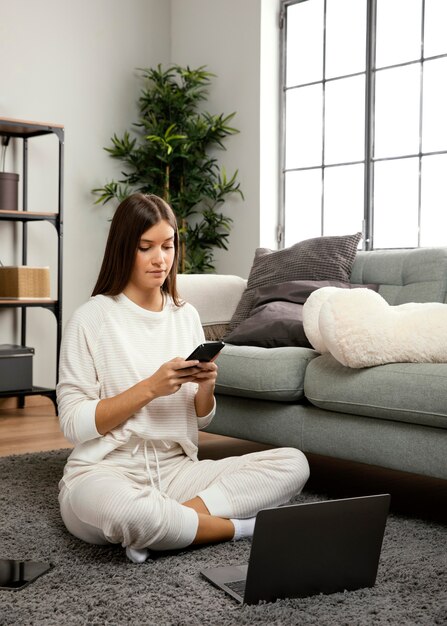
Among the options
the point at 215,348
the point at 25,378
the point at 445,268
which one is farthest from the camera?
the point at 25,378

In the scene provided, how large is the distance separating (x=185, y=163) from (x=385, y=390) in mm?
3003

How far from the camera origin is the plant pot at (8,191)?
4387 millimetres

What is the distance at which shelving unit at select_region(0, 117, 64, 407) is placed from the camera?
4.34m

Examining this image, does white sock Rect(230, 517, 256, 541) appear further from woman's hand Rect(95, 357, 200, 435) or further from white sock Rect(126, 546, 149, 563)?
woman's hand Rect(95, 357, 200, 435)

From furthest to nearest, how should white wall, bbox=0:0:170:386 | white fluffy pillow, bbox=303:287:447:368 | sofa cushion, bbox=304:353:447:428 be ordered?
white wall, bbox=0:0:170:386, white fluffy pillow, bbox=303:287:447:368, sofa cushion, bbox=304:353:447:428

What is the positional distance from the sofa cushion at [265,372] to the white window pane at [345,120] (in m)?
2.15

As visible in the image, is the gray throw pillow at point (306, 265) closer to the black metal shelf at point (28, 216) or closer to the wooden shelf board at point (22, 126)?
the black metal shelf at point (28, 216)

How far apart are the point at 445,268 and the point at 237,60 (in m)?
2.46

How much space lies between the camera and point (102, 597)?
168 centimetres

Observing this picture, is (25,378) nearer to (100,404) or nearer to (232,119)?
(232,119)

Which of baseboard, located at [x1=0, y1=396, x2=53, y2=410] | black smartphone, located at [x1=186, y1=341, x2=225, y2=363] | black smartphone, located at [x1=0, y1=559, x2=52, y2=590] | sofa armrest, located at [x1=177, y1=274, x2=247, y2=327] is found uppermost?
sofa armrest, located at [x1=177, y1=274, x2=247, y2=327]

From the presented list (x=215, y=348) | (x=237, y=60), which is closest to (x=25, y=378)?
(x=237, y=60)

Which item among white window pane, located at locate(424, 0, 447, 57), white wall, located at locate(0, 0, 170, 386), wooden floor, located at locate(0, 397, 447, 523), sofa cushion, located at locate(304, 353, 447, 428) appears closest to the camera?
sofa cushion, located at locate(304, 353, 447, 428)

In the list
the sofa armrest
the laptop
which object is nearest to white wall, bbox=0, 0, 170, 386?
the sofa armrest
